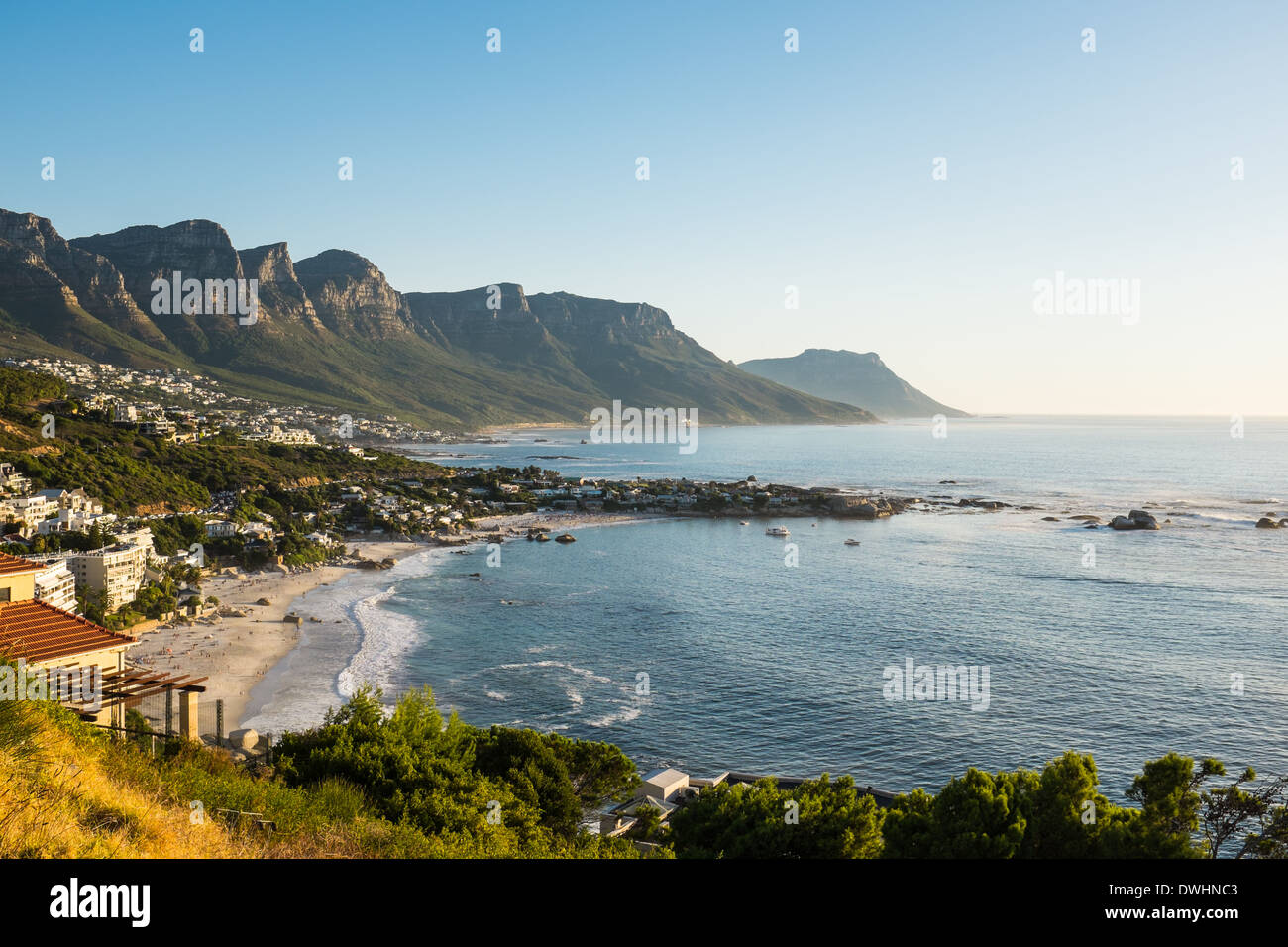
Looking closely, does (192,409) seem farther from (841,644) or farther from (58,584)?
(841,644)

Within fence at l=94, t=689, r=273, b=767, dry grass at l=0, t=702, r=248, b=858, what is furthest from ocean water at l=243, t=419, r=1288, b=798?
dry grass at l=0, t=702, r=248, b=858

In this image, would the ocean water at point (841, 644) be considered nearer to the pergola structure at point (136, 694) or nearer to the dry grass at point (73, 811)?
the pergola structure at point (136, 694)

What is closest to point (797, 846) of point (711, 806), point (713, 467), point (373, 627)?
point (711, 806)

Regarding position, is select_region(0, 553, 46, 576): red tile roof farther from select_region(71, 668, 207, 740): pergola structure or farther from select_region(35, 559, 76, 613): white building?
select_region(35, 559, 76, 613): white building

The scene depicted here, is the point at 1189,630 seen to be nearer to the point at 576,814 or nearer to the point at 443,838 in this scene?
the point at 576,814

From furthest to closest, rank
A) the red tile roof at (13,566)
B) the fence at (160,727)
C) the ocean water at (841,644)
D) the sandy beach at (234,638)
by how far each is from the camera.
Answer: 1. the sandy beach at (234,638)
2. the ocean water at (841,644)
3. the red tile roof at (13,566)
4. the fence at (160,727)

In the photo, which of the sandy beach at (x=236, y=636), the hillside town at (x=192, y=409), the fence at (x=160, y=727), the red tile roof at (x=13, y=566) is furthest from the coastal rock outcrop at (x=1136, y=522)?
the hillside town at (x=192, y=409)
